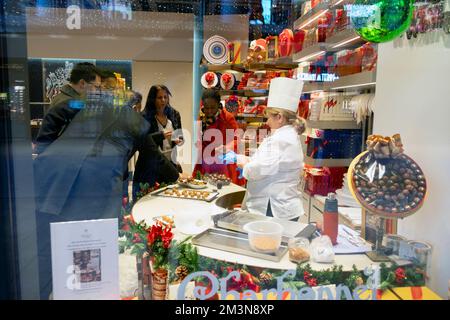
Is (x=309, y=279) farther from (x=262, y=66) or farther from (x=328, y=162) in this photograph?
(x=262, y=66)

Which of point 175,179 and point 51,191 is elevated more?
point 51,191

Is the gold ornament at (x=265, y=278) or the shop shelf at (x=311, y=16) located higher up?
the shop shelf at (x=311, y=16)

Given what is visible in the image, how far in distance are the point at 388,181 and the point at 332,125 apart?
5.63 feet

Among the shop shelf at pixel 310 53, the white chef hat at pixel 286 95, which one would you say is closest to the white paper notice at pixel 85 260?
the white chef hat at pixel 286 95

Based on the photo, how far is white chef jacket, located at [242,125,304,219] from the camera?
2.31 m

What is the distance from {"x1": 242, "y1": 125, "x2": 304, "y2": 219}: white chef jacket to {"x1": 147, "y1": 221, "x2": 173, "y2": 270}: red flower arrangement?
108 cm

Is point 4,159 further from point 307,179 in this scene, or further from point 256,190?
point 307,179

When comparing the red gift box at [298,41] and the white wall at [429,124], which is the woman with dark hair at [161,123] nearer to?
the white wall at [429,124]

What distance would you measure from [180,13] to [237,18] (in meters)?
0.46

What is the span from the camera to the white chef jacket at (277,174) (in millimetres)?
2311

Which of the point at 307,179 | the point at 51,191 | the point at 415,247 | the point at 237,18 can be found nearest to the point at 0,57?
the point at 51,191

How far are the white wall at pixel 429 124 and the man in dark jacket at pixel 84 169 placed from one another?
1.27 m

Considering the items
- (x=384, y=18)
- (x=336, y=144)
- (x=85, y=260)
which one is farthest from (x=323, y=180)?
(x=85, y=260)
